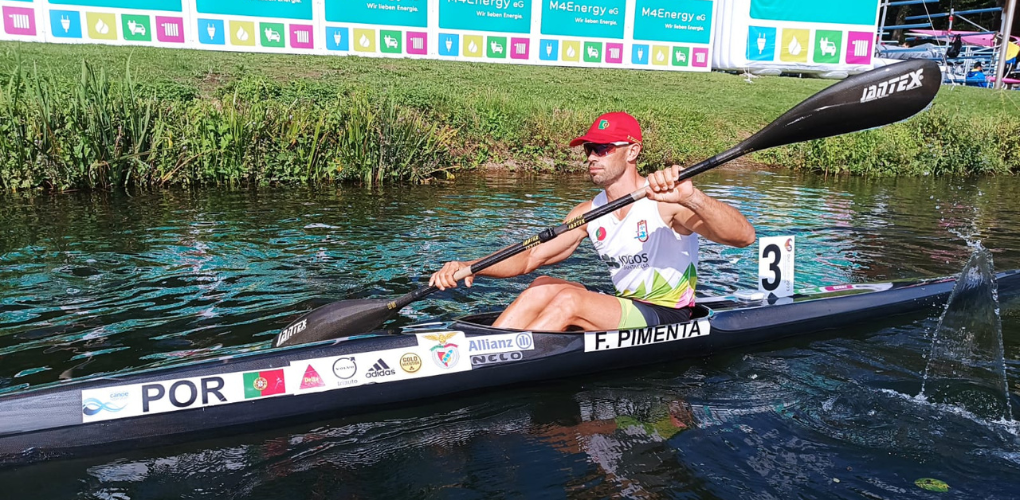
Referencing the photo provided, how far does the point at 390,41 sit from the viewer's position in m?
19.2

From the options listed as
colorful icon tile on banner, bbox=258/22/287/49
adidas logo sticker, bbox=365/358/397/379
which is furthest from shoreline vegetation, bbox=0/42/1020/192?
adidas logo sticker, bbox=365/358/397/379

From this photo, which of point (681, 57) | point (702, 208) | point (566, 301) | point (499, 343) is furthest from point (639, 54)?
point (499, 343)

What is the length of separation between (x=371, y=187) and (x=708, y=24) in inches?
522

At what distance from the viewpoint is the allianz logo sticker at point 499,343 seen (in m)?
4.74

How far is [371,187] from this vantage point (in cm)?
1214

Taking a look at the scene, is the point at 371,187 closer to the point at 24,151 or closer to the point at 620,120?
the point at 24,151

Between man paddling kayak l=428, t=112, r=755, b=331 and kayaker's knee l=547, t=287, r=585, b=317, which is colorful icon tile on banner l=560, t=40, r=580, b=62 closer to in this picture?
man paddling kayak l=428, t=112, r=755, b=331

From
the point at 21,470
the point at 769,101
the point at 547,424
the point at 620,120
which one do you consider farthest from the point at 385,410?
the point at 769,101

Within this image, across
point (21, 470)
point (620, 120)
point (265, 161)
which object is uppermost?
point (620, 120)

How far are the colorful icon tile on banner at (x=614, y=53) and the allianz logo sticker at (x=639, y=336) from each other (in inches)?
671

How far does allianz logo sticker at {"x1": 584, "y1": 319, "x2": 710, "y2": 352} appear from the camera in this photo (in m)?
5.00

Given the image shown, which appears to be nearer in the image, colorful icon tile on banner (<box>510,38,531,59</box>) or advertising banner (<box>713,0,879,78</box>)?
colorful icon tile on banner (<box>510,38,531,59</box>)

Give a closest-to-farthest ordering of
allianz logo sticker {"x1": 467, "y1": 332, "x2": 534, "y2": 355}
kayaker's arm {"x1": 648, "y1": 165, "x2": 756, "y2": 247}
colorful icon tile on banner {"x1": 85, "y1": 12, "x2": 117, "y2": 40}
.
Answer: kayaker's arm {"x1": 648, "y1": 165, "x2": 756, "y2": 247}, allianz logo sticker {"x1": 467, "y1": 332, "x2": 534, "y2": 355}, colorful icon tile on banner {"x1": 85, "y1": 12, "x2": 117, "y2": 40}

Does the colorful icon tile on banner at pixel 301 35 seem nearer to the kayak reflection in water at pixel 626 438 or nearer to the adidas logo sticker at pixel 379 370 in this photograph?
the adidas logo sticker at pixel 379 370
